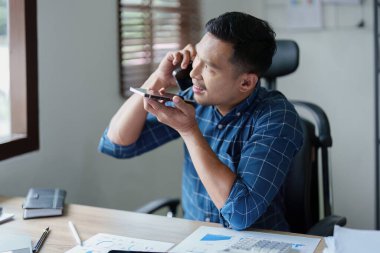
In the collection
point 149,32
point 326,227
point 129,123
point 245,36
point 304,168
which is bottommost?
point 326,227

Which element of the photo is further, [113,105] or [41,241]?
[113,105]

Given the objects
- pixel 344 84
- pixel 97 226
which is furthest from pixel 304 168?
pixel 344 84

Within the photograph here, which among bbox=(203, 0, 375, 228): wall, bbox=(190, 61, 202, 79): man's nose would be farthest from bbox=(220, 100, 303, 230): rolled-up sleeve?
bbox=(203, 0, 375, 228): wall

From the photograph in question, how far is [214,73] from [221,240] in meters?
0.46

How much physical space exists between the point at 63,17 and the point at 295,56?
2.83 feet

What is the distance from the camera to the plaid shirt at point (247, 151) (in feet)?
4.49

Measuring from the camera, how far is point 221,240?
1.30m

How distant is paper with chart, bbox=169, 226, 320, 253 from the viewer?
1247 millimetres

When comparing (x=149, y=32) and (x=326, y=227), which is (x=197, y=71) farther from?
(x=149, y=32)

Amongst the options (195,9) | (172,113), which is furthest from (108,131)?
(195,9)

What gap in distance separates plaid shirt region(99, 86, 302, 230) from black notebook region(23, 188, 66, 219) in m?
0.28

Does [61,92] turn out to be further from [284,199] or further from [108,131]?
[284,199]

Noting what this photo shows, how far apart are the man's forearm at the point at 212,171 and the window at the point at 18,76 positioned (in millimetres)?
728

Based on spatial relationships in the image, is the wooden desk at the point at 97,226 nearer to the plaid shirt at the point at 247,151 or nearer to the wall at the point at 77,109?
the plaid shirt at the point at 247,151
